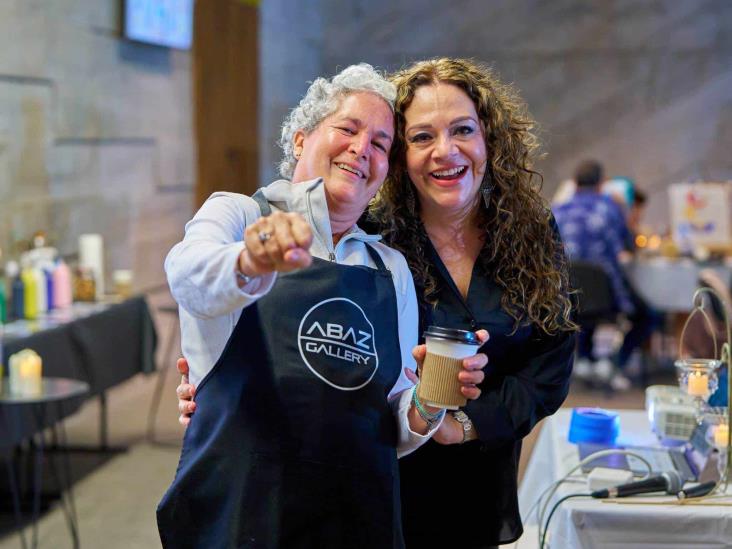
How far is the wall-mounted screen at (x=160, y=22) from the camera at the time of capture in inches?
248

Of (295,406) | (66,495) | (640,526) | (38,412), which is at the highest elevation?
(295,406)

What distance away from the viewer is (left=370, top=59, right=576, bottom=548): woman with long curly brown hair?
1.95 meters

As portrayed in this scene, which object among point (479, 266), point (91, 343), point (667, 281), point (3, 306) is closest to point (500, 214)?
point (479, 266)

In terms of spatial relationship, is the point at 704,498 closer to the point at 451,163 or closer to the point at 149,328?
the point at 451,163

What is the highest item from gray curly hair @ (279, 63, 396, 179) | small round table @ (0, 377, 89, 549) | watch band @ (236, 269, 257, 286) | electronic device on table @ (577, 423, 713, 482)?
gray curly hair @ (279, 63, 396, 179)

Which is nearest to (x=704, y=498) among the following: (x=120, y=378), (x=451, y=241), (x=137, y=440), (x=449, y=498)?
(x=449, y=498)

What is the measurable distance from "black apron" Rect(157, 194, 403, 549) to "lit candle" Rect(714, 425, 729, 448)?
3.84 feet

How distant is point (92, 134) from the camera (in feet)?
19.4

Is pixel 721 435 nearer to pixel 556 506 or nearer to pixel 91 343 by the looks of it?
pixel 556 506

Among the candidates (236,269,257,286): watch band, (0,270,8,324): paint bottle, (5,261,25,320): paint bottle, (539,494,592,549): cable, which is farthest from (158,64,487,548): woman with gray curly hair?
(5,261,25,320): paint bottle

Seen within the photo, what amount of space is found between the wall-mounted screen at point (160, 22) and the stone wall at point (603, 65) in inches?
122

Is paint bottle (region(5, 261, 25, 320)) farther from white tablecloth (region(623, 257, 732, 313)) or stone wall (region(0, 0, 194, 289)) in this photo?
white tablecloth (region(623, 257, 732, 313))

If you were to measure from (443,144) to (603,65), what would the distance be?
30.6 feet

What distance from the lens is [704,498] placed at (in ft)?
7.39
